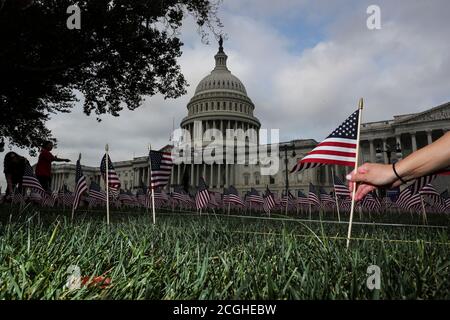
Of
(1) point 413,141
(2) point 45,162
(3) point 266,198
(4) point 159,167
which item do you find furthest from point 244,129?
(4) point 159,167

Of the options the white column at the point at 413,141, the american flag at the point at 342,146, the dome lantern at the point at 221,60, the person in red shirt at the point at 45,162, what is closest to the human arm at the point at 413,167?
the american flag at the point at 342,146

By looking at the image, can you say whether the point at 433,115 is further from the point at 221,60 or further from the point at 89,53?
the point at 221,60

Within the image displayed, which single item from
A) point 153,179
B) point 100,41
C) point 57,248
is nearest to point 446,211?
point 153,179

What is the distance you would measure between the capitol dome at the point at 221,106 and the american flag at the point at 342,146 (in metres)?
81.7

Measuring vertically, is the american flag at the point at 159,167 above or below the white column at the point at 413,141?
below

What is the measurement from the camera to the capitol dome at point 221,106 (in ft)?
284

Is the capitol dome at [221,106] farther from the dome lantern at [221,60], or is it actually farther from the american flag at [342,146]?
the american flag at [342,146]

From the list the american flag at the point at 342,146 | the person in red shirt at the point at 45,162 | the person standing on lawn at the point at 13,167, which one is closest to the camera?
the american flag at the point at 342,146

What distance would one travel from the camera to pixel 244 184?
82000 mm

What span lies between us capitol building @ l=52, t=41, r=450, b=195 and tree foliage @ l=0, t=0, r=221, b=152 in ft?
152

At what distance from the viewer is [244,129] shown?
89000 mm

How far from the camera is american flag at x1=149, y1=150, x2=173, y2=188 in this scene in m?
8.48

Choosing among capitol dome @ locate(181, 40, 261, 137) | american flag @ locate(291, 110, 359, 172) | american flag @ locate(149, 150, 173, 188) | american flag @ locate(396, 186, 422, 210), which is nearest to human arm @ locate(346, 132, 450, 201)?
american flag @ locate(291, 110, 359, 172)

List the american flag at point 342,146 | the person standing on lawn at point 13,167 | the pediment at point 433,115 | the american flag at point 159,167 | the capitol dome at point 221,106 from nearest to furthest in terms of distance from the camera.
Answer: the american flag at point 342,146, the american flag at point 159,167, the person standing on lawn at point 13,167, the pediment at point 433,115, the capitol dome at point 221,106
